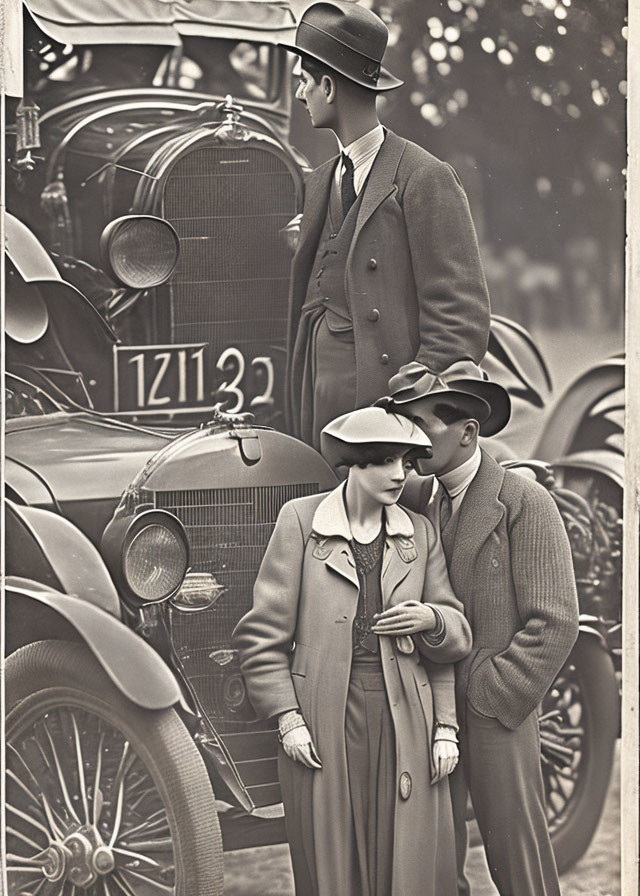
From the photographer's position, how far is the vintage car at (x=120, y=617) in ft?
9.52

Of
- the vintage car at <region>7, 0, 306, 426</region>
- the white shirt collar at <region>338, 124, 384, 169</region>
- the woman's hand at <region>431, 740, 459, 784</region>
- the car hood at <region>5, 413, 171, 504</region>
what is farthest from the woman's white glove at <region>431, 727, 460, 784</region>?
the white shirt collar at <region>338, 124, 384, 169</region>

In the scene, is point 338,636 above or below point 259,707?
above

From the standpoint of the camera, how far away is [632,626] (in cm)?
322

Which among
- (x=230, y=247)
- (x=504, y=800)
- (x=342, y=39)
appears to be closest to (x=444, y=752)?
(x=504, y=800)

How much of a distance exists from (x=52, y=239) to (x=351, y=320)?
31.7 inches

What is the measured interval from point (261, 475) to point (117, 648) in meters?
0.58

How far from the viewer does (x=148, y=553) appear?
2.92 m

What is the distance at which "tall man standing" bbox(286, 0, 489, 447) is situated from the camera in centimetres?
298

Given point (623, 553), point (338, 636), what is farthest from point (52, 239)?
point (623, 553)

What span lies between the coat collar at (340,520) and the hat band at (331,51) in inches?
43.4

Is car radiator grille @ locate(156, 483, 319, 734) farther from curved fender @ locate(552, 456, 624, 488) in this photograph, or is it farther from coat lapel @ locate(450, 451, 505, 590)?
curved fender @ locate(552, 456, 624, 488)

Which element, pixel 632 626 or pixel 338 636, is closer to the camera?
pixel 338 636

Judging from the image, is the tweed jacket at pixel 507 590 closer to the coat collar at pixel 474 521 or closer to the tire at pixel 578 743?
the coat collar at pixel 474 521

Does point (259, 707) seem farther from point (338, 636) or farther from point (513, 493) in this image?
point (513, 493)
